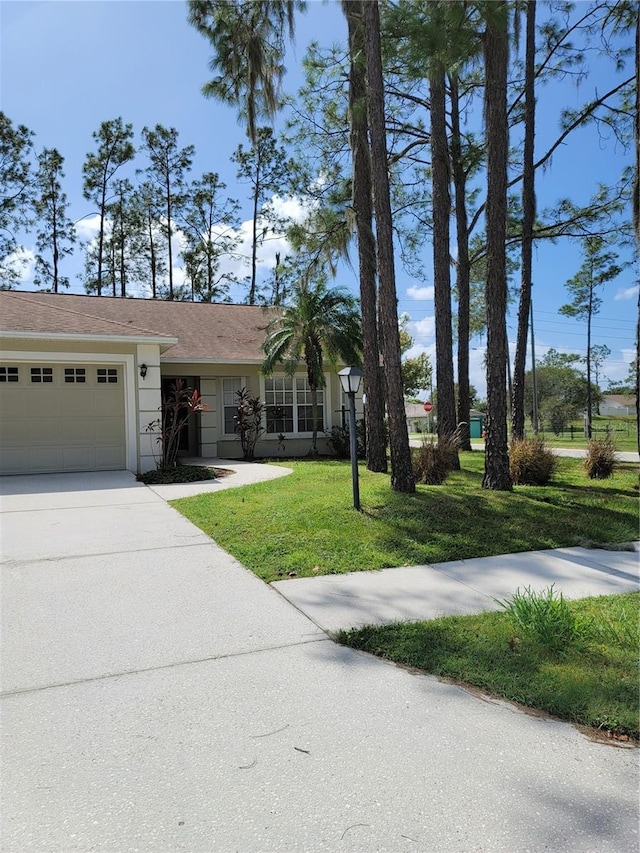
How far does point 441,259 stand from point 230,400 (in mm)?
6976

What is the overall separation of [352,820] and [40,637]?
2.57 m

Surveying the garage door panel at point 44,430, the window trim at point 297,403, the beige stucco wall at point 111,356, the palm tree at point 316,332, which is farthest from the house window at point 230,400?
the garage door panel at point 44,430

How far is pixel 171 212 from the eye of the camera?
3045cm

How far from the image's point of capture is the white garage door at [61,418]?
11.4m

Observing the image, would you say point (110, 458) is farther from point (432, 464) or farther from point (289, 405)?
point (432, 464)

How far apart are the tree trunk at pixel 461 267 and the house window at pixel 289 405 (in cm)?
452

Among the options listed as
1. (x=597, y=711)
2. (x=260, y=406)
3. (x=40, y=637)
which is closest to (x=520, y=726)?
(x=597, y=711)

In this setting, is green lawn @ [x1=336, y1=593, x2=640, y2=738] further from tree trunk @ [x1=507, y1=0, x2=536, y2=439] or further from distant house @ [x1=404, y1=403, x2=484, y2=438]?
distant house @ [x1=404, y1=403, x2=484, y2=438]

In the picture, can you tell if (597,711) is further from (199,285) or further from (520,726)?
(199,285)

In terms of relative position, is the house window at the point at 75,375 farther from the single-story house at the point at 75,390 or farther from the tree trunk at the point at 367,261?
the tree trunk at the point at 367,261

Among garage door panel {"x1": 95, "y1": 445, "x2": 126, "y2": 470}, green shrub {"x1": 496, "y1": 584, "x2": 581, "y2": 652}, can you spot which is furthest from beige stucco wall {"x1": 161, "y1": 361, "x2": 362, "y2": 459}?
green shrub {"x1": 496, "y1": 584, "x2": 581, "y2": 652}

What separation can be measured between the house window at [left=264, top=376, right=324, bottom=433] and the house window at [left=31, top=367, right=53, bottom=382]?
587cm

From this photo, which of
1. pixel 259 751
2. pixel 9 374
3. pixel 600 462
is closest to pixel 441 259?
pixel 600 462

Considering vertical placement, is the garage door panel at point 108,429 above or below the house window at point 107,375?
below
